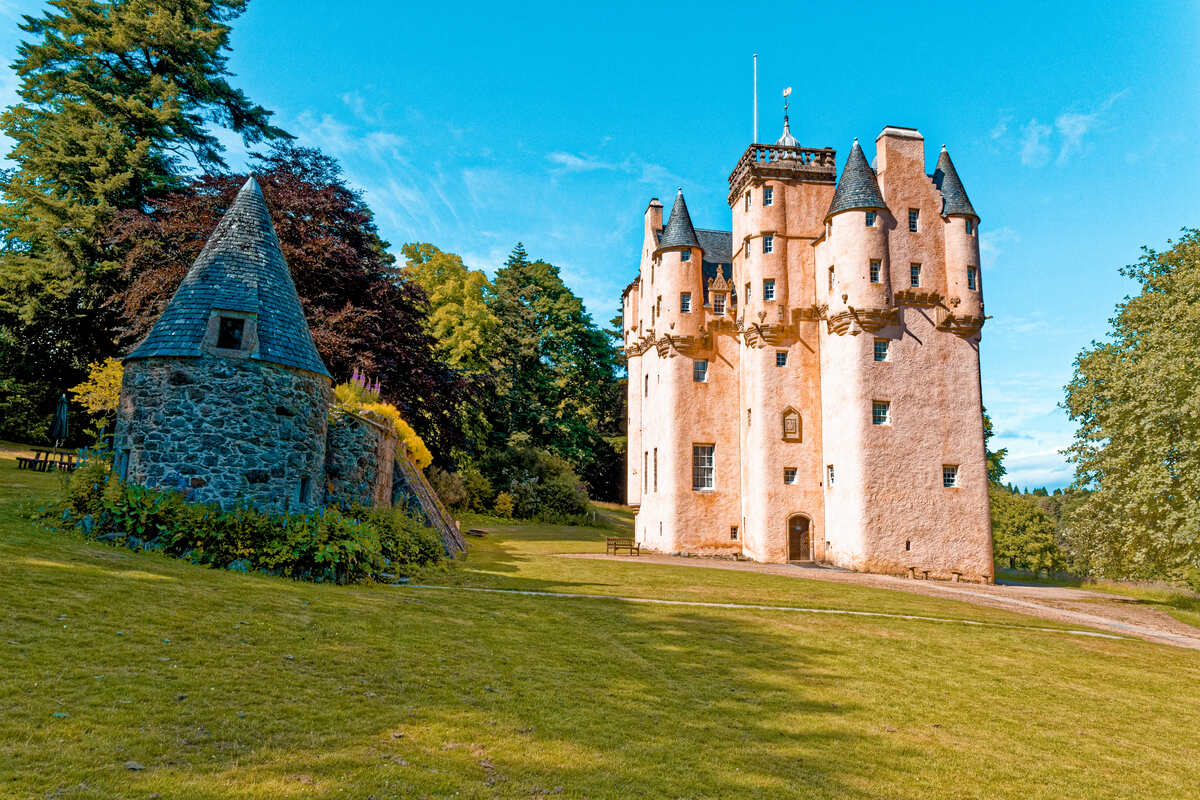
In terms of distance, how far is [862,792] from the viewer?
6.54 meters

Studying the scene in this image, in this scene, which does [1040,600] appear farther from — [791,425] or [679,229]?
[679,229]

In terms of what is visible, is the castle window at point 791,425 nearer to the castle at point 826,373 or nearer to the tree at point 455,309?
the castle at point 826,373

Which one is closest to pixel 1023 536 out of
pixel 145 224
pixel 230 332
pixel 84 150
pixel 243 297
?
pixel 243 297

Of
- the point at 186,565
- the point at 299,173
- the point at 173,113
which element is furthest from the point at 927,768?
the point at 173,113

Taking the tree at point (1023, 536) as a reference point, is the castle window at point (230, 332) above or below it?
above

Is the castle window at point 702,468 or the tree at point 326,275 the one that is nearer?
the tree at point 326,275

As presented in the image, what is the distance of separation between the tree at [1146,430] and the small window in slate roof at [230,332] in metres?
28.1

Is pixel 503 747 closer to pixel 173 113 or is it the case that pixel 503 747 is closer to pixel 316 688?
pixel 316 688

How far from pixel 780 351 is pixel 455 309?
26658 mm

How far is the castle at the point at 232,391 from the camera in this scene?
584 inches

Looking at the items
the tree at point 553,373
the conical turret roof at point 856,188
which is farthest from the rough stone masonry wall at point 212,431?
the tree at point 553,373

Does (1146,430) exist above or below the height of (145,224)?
below

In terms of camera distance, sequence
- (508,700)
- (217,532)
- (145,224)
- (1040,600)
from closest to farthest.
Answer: (508,700) → (217,532) → (1040,600) → (145,224)

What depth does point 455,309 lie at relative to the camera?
5094 cm
